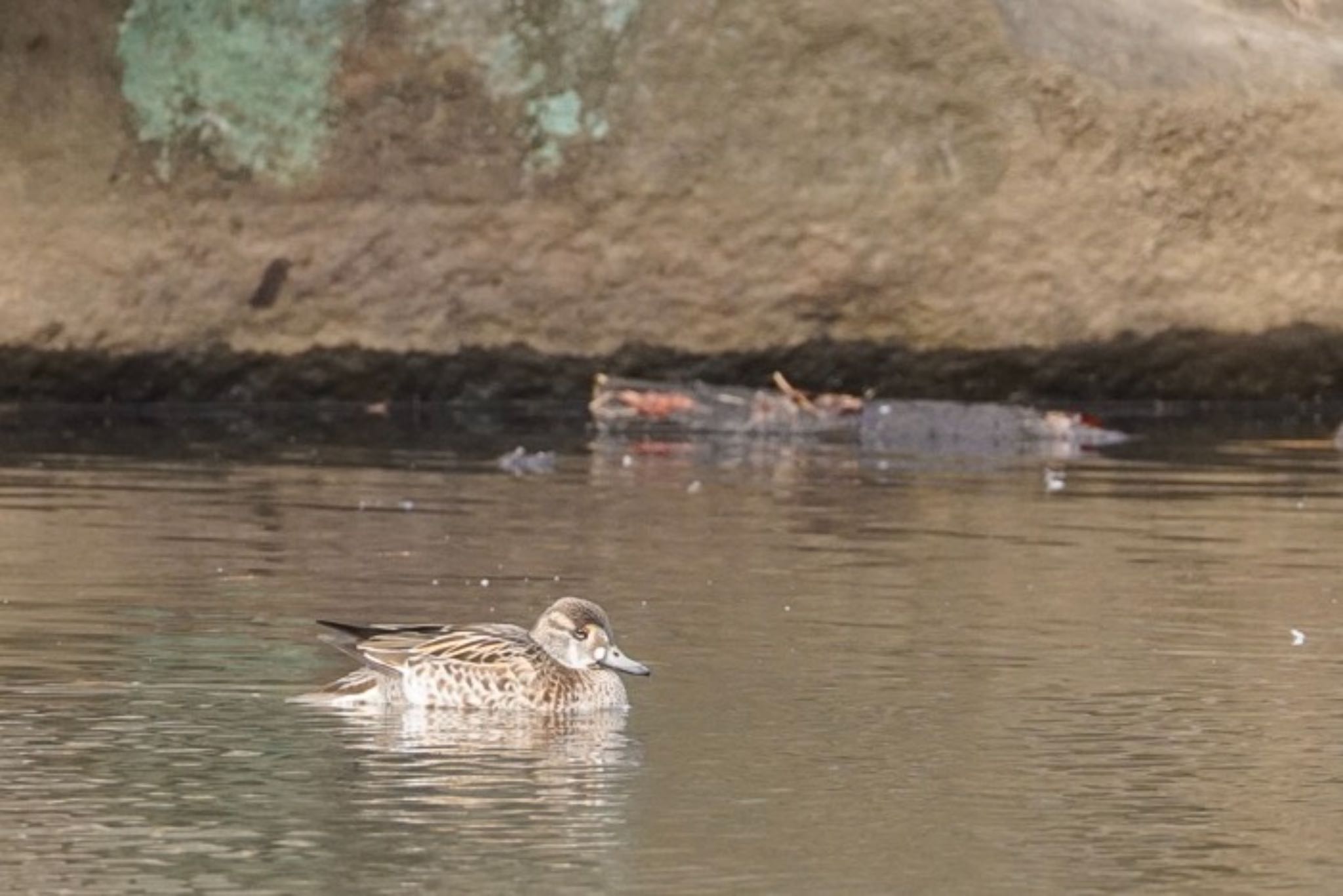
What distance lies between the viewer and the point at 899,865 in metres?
6.83

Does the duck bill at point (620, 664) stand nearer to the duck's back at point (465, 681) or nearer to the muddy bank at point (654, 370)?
the duck's back at point (465, 681)

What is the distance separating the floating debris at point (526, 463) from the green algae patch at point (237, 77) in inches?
96.5

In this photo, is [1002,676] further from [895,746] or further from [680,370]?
[680,370]

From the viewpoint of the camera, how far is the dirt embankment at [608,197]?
1708 cm

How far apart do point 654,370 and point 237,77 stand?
2530mm

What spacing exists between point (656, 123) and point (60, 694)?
30.2 ft

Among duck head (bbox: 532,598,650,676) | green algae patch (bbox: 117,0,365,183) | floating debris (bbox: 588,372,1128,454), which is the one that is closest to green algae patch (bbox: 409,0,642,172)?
green algae patch (bbox: 117,0,365,183)

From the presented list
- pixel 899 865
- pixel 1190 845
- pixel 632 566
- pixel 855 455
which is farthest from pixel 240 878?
pixel 855 455

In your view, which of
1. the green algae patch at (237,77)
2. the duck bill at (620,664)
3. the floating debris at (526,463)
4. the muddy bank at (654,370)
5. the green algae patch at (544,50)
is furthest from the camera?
the green algae patch at (544,50)

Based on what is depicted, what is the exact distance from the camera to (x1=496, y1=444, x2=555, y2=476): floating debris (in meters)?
15.1

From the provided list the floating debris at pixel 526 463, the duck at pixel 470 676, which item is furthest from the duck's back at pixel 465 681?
the floating debris at pixel 526 463

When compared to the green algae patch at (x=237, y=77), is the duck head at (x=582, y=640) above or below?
below

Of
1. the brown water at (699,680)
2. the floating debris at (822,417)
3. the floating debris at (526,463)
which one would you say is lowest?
the brown water at (699,680)

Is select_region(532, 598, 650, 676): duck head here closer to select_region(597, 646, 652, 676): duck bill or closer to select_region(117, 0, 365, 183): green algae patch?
select_region(597, 646, 652, 676): duck bill
